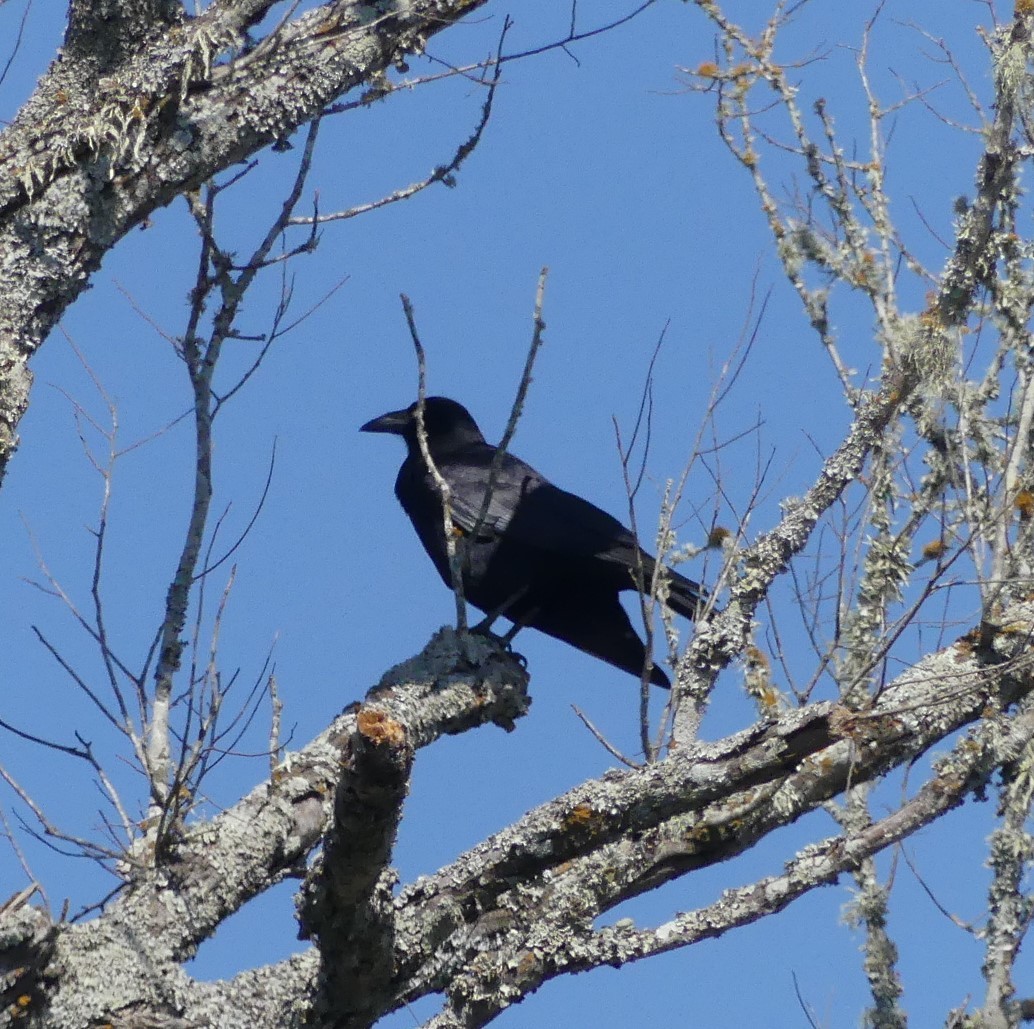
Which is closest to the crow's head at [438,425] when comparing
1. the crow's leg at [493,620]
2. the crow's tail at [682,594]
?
the crow's leg at [493,620]

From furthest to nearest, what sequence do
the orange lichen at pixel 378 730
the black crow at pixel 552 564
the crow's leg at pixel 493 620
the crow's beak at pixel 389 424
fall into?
1. the crow's beak at pixel 389 424
2. the black crow at pixel 552 564
3. the crow's leg at pixel 493 620
4. the orange lichen at pixel 378 730

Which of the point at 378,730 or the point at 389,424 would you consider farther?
the point at 389,424

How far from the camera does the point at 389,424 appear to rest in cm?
807

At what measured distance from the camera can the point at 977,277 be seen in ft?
19.0

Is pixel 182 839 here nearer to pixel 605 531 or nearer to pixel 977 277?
pixel 605 531

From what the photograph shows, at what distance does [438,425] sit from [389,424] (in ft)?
1.47

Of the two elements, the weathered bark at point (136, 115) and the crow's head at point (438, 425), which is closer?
the weathered bark at point (136, 115)

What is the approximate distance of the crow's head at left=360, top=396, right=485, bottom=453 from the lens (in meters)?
8.07

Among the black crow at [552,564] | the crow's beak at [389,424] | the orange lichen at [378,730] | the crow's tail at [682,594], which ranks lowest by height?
the orange lichen at [378,730]

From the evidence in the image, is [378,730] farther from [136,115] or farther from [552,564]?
[552,564]

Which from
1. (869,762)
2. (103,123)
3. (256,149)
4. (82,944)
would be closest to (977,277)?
(869,762)

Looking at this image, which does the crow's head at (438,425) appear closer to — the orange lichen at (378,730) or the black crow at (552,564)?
the black crow at (552,564)

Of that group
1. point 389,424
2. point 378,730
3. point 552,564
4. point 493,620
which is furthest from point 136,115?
point 389,424

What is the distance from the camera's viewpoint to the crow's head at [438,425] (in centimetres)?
807
